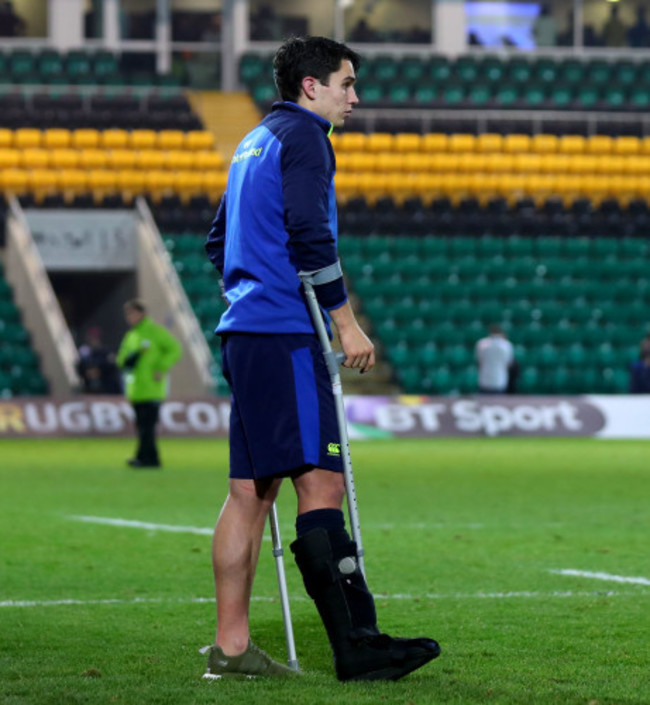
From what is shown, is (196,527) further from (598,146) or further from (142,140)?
(598,146)

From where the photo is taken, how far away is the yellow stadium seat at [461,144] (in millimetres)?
36906

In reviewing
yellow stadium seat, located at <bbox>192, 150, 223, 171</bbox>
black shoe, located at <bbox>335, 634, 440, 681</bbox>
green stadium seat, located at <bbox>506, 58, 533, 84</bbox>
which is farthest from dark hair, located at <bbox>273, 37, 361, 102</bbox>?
green stadium seat, located at <bbox>506, 58, 533, 84</bbox>

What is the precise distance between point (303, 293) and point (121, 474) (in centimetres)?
1255

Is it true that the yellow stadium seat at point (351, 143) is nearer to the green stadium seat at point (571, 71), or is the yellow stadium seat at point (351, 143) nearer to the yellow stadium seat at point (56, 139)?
the yellow stadium seat at point (56, 139)

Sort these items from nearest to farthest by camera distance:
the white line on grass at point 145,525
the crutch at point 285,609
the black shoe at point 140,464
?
the crutch at point 285,609 → the white line on grass at point 145,525 → the black shoe at point 140,464

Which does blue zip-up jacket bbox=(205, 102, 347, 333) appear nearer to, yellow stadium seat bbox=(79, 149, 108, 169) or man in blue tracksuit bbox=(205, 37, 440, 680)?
man in blue tracksuit bbox=(205, 37, 440, 680)

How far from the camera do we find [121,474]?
1805 centimetres

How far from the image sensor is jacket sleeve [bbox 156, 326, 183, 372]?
18875 millimetres

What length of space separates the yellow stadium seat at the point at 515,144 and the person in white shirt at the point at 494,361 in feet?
35.5

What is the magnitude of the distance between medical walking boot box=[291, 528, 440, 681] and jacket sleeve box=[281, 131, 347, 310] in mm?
830

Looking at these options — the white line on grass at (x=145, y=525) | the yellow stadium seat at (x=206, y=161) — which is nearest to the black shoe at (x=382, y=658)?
the white line on grass at (x=145, y=525)

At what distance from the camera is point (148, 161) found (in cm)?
3497

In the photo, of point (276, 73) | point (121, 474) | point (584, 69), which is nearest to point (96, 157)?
point (584, 69)

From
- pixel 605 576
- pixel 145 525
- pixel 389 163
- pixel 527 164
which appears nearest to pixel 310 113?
pixel 605 576
